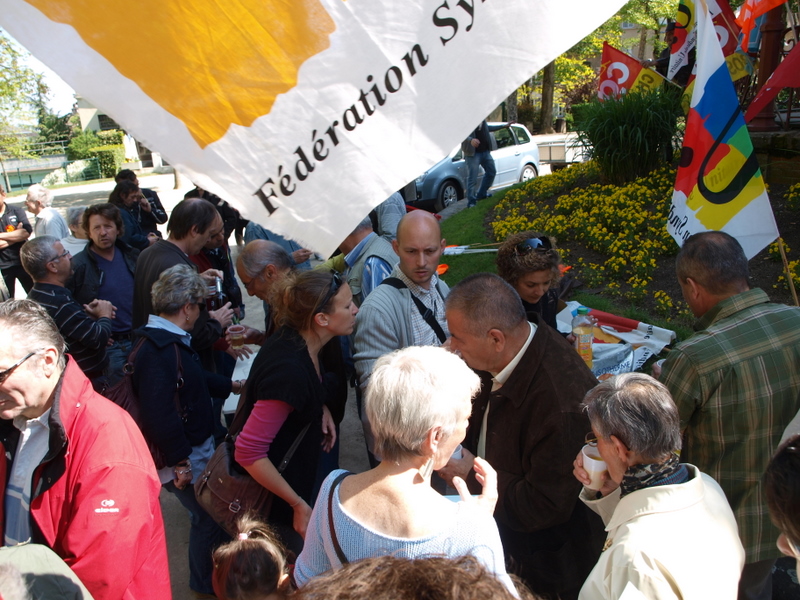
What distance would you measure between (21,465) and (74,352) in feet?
6.97

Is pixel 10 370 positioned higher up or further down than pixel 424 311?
higher up

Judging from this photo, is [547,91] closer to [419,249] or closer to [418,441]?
[419,249]

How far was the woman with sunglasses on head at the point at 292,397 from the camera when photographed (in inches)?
99.3

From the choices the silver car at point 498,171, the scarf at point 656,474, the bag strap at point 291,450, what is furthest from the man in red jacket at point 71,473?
the silver car at point 498,171

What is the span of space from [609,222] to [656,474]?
6.29 metres

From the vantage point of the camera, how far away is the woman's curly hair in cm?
341

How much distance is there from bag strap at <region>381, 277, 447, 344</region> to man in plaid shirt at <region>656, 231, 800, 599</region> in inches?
46.9

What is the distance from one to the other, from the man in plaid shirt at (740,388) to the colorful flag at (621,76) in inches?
283

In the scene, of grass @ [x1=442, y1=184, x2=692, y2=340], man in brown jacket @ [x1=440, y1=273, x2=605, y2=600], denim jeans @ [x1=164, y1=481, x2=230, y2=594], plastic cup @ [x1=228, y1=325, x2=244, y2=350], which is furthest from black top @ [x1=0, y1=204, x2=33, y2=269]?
man in brown jacket @ [x1=440, y1=273, x2=605, y2=600]

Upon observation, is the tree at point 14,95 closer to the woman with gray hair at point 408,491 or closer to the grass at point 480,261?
the grass at point 480,261

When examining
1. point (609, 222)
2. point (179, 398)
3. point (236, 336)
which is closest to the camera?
point (179, 398)

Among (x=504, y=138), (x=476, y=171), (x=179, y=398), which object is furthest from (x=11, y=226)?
(x=504, y=138)

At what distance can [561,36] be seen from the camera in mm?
1822

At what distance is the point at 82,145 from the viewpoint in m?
40.0
